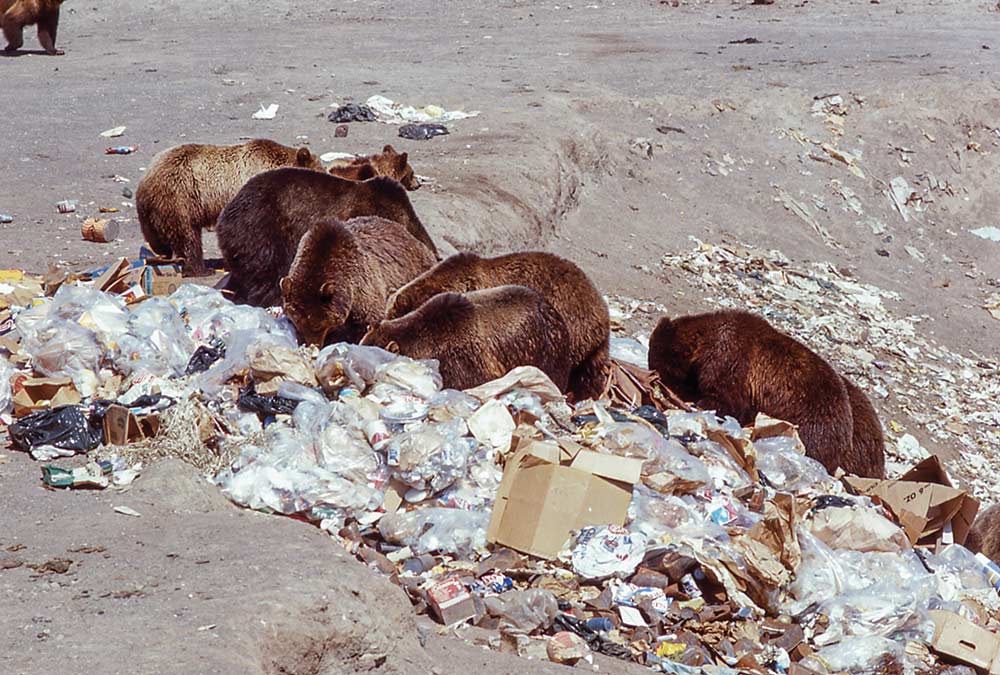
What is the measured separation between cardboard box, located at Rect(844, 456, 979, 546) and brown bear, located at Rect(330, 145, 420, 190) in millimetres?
4913

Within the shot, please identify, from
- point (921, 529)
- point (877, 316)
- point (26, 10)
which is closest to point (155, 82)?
point (26, 10)

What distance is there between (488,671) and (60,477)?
7.69 feet

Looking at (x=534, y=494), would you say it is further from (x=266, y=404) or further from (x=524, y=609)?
(x=266, y=404)

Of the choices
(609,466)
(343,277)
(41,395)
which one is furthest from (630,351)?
(41,395)

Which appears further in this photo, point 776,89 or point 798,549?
point 776,89

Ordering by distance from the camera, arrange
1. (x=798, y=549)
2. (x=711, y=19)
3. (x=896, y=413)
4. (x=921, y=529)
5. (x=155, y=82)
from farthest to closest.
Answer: (x=711, y=19), (x=155, y=82), (x=896, y=413), (x=921, y=529), (x=798, y=549)

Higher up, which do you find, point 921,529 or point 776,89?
point 776,89

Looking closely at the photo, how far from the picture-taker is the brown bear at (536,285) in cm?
769

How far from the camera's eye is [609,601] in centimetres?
542

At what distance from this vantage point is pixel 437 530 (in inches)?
229

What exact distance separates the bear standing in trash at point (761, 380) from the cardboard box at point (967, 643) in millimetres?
2194

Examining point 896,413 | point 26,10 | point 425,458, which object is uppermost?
point 26,10

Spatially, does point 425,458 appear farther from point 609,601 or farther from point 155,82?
point 155,82

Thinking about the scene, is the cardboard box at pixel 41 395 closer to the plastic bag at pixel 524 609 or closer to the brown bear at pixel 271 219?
the brown bear at pixel 271 219
